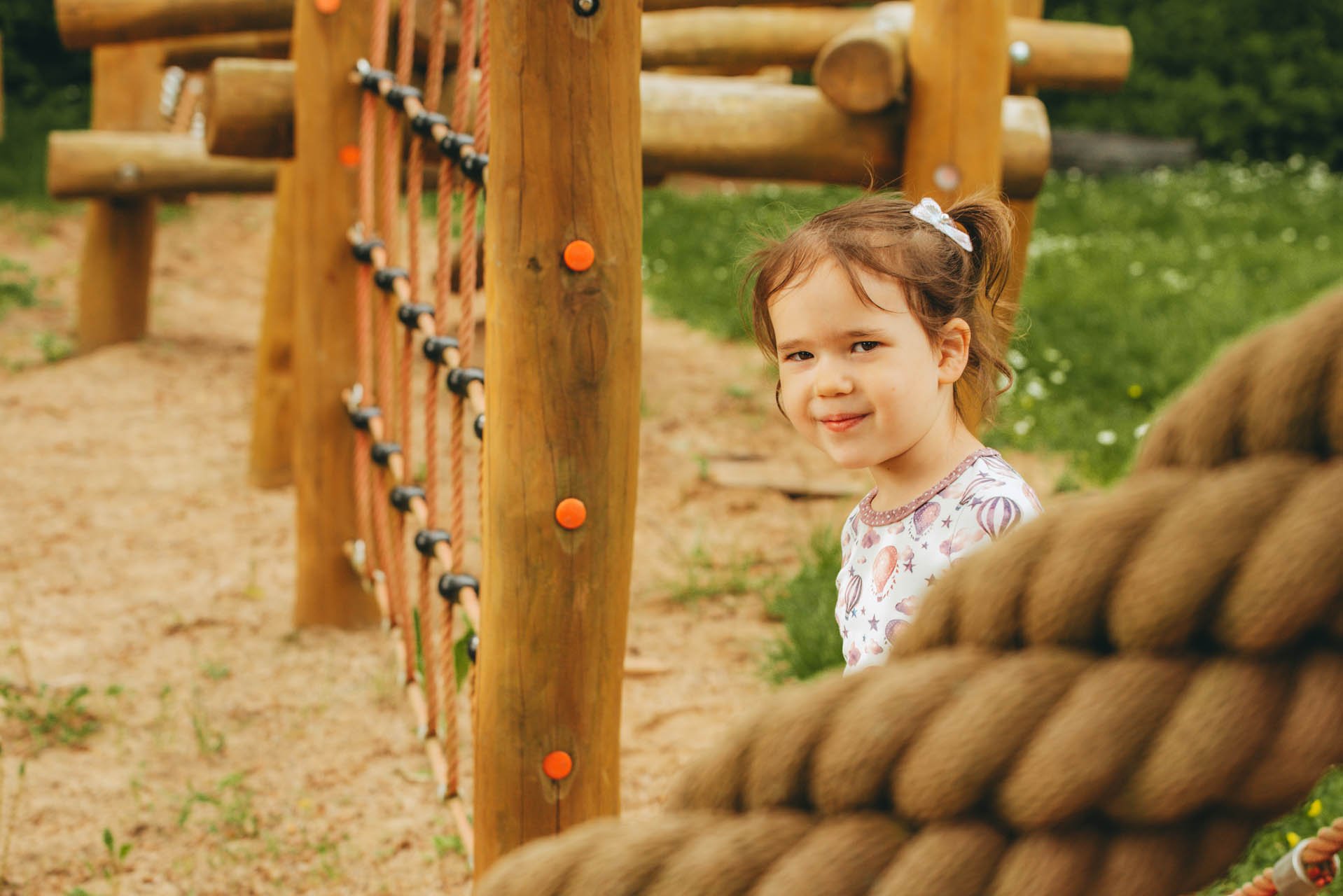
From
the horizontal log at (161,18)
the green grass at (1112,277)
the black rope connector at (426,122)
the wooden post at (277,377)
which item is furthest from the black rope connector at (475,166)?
the horizontal log at (161,18)

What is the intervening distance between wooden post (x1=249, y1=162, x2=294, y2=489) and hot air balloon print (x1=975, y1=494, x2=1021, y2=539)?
11.1ft

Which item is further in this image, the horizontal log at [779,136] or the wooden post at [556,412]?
the horizontal log at [779,136]

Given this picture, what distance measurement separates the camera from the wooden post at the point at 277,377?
455 centimetres

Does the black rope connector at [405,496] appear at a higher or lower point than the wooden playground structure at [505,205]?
lower

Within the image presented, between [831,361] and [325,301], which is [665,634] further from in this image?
[831,361]

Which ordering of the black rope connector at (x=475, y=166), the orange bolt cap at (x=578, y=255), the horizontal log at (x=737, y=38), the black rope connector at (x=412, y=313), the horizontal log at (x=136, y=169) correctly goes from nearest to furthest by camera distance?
the orange bolt cap at (x=578, y=255)
the black rope connector at (x=475, y=166)
the black rope connector at (x=412, y=313)
the horizontal log at (x=737, y=38)
the horizontal log at (x=136, y=169)

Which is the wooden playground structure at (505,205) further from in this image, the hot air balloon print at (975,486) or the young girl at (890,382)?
the hot air balloon print at (975,486)

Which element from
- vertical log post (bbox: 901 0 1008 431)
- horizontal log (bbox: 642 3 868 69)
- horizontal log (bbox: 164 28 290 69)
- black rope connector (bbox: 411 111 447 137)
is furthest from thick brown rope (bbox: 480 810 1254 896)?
horizontal log (bbox: 164 28 290 69)

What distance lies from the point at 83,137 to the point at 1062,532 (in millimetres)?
6029

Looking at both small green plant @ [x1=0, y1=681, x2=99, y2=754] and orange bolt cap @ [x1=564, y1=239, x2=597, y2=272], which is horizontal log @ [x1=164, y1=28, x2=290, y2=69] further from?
orange bolt cap @ [x1=564, y1=239, x2=597, y2=272]

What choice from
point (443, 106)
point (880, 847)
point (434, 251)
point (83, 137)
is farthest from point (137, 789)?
point (434, 251)

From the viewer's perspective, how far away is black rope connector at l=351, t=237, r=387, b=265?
3229mm

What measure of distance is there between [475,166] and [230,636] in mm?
1837

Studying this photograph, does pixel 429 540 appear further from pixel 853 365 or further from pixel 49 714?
pixel 853 365
